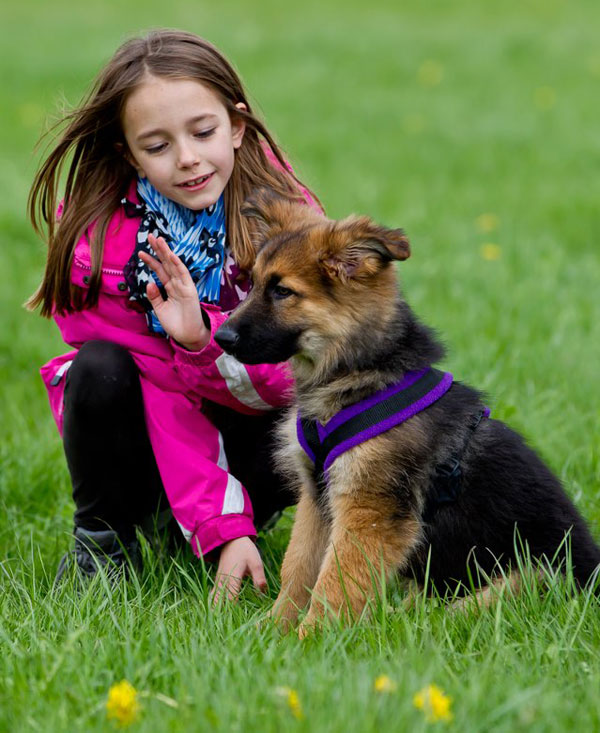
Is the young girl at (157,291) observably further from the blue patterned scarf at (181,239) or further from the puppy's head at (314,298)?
the puppy's head at (314,298)

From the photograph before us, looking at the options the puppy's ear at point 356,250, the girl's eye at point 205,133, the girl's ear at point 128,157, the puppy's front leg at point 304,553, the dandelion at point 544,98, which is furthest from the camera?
the dandelion at point 544,98

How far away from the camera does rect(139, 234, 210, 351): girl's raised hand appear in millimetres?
3338

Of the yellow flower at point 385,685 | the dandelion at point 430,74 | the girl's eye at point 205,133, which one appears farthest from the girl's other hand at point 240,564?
the dandelion at point 430,74

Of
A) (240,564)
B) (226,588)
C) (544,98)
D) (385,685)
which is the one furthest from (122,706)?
(544,98)

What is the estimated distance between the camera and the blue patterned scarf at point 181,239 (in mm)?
3504

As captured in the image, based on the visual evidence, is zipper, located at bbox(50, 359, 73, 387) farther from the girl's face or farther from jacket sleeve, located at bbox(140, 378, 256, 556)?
the girl's face

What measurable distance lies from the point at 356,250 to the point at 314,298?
0.68 ft

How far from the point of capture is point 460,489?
3.11 metres

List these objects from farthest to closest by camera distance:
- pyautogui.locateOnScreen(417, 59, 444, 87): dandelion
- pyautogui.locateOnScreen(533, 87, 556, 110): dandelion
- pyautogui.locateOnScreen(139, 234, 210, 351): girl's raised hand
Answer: pyautogui.locateOnScreen(417, 59, 444, 87): dandelion → pyautogui.locateOnScreen(533, 87, 556, 110): dandelion → pyautogui.locateOnScreen(139, 234, 210, 351): girl's raised hand

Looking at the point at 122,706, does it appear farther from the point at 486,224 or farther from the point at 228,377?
the point at 486,224

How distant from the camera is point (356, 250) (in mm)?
2949

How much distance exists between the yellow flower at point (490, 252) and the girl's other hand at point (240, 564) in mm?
3958

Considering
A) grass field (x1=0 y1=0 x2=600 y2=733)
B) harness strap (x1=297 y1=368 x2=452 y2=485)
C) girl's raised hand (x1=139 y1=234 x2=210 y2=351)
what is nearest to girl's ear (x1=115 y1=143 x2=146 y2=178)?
girl's raised hand (x1=139 y1=234 x2=210 y2=351)

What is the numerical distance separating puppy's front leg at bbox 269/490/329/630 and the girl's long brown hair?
0.92m
